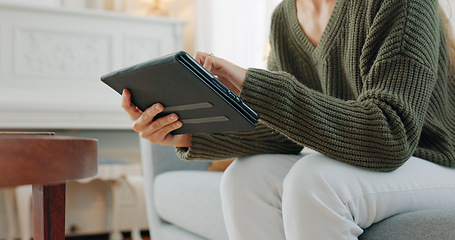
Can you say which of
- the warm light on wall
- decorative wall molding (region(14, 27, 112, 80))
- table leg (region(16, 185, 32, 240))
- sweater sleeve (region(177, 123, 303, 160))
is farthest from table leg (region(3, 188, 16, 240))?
sweater sleeve (region(177, 123, 303, 160))

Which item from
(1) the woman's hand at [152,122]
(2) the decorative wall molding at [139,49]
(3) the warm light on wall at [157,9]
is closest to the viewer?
(1) the woman's hand at [152,122]

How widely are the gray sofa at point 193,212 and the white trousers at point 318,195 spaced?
0.05 metres

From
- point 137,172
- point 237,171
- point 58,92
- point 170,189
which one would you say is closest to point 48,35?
point 58,92

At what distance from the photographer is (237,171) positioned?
792 mm

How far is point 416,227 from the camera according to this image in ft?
2.10

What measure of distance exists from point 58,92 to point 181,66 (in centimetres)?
210

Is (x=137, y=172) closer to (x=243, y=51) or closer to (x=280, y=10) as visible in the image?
(x=243, y=51)

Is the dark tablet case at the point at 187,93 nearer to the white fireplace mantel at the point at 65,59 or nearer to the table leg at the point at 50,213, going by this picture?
the table leg at the point at 50,213

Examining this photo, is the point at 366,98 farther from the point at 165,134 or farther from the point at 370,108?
the point at 165,134

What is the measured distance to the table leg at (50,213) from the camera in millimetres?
520

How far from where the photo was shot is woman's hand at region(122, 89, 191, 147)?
2.47 ft

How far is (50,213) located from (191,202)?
2.80 ft

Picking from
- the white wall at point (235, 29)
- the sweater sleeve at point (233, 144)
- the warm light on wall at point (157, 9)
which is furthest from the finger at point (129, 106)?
the warm light on wall at point (157, 9)

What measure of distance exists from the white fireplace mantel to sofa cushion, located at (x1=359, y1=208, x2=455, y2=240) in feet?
6.30
